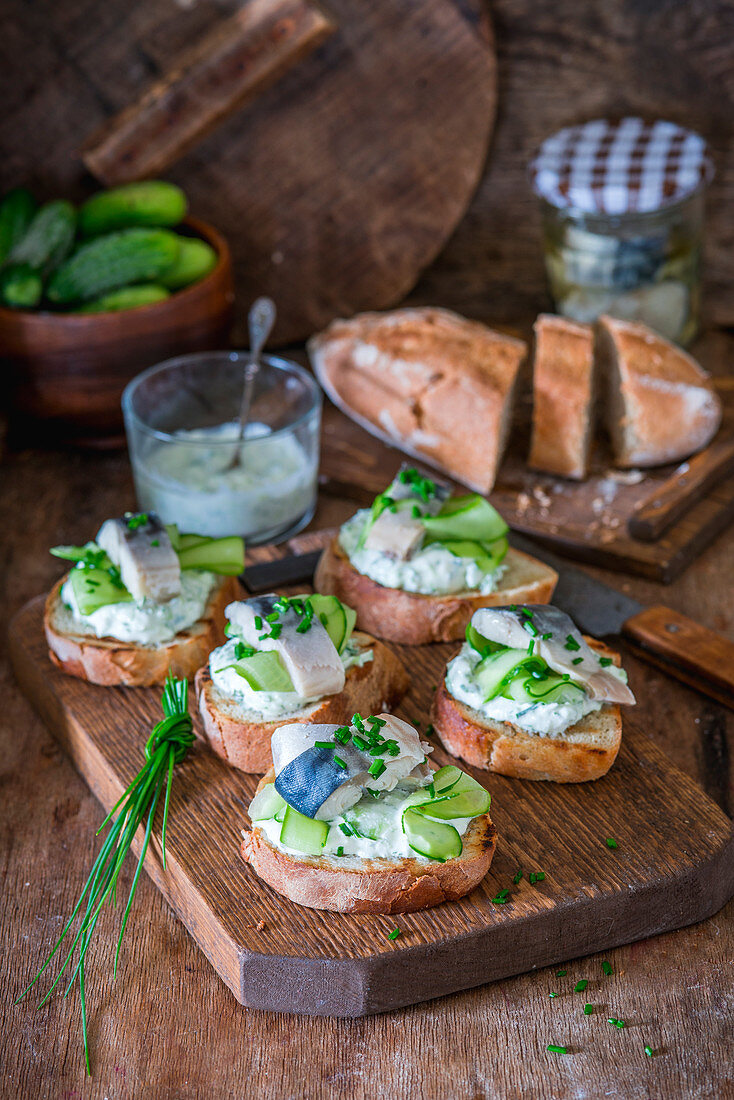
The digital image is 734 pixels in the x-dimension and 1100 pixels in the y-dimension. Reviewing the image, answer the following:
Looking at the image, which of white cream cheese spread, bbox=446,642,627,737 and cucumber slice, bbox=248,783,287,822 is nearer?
cucumber slice, bbox=248,783,287,822

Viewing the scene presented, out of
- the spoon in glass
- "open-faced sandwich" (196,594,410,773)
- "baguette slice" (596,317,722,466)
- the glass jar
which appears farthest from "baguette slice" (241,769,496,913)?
"baguette slice" (596,317,722,466)

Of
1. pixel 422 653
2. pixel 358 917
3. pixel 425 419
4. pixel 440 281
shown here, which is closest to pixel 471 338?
pixel 425 419

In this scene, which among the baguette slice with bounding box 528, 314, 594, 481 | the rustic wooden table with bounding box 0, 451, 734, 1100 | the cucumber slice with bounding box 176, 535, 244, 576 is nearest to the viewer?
the rustic wooden table with bounding box 0, 451, 734, 1100

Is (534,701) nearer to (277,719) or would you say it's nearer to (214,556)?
(277,719)

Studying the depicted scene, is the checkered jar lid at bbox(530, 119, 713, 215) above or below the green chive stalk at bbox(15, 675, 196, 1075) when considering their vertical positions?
above

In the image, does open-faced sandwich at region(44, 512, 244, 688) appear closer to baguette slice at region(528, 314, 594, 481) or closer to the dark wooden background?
baguette slice at region(528, 314, 594, 481)

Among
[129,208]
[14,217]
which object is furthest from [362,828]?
[14,217]

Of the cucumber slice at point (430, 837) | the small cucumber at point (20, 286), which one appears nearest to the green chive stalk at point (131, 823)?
the cucumber slice at point (430, 837)
